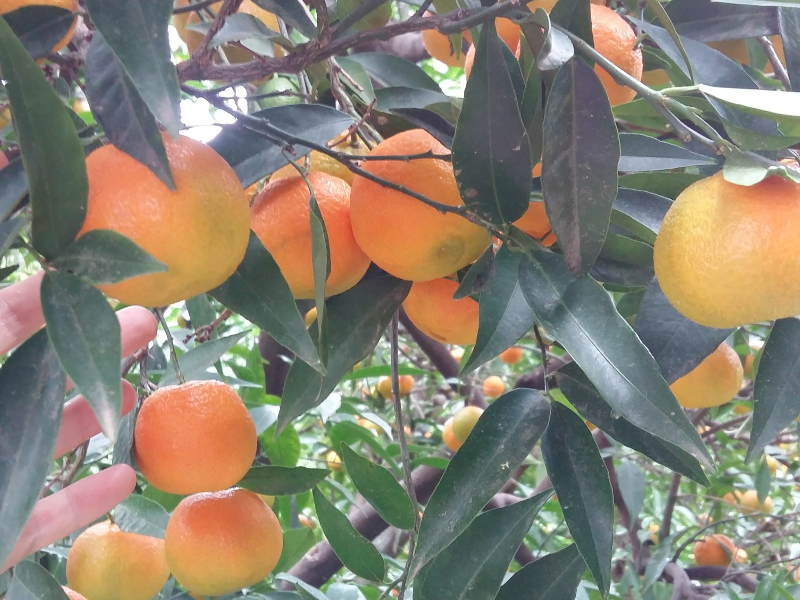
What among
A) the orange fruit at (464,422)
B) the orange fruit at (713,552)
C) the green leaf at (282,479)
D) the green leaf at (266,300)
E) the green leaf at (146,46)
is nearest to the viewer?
the green leaf at (146,46)

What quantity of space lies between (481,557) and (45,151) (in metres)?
0.47

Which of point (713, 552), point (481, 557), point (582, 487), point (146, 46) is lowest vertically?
point (713, 552)

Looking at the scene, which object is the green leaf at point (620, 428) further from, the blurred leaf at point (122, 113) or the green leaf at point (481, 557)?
the blurred leaf at point (122, 113)

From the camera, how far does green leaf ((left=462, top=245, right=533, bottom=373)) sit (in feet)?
1.59

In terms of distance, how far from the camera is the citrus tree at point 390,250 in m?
0.36

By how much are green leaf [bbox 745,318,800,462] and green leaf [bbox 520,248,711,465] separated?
0.11 metres

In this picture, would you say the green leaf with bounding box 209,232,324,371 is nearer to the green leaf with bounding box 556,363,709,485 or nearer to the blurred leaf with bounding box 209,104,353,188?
the blurred leaf with bounding box 209,104,353,188

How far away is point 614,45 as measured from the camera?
544mm

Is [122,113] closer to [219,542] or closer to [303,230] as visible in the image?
[303,230]

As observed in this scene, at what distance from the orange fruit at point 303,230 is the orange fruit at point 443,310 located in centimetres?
7

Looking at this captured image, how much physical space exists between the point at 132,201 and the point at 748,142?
1.21ft

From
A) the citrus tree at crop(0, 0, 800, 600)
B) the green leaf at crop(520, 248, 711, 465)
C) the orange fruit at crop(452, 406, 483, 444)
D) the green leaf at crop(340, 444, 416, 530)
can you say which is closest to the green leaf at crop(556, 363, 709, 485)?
the citrus tree at crop(0, 0, 800, 600)

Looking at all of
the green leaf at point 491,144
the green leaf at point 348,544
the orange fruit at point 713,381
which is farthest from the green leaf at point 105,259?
the orange fruit at point 713,381

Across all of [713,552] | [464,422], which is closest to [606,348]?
[464,422]
